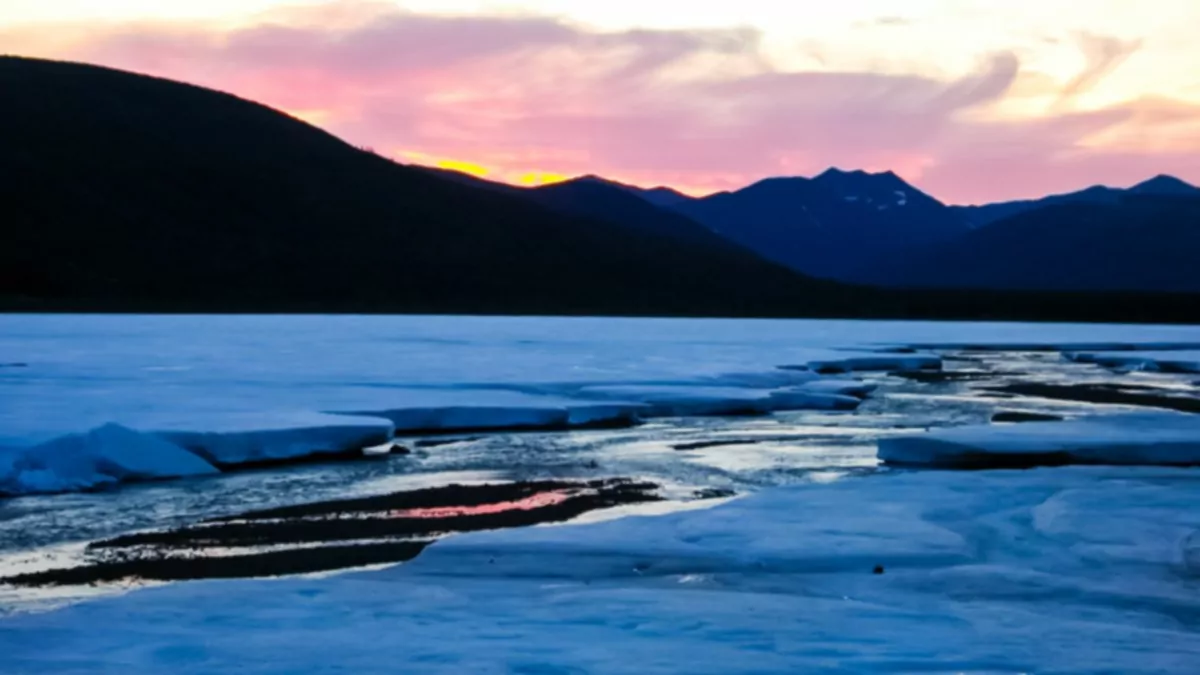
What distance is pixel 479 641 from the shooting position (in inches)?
255

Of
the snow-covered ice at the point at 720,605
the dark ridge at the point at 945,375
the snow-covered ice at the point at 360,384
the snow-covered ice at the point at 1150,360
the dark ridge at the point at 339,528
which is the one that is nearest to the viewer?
the snow-covered ice at the point at 720,605

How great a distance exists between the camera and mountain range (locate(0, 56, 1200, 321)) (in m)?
97.9

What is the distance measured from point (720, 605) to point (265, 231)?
106m

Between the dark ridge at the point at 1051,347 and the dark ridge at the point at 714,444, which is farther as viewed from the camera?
the dark ridge at the point at 1051,347

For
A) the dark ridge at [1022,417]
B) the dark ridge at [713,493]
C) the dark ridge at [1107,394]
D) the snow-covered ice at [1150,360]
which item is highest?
the snow-covered ice at [1150,360]

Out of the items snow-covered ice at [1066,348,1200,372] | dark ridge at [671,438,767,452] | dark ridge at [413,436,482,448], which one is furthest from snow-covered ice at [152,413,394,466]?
snow-covered ice at [1066,348,1200,372]

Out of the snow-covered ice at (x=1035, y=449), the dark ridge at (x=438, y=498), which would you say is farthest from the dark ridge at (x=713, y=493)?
the snow-covered ice at (x=1035, y=449)

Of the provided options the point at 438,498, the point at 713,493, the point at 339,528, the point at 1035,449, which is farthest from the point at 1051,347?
the point at 339,528

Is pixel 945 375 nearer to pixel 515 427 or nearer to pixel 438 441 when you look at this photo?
pixel 515 427

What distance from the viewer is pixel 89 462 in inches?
517

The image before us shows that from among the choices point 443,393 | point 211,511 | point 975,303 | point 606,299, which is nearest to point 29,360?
point 443,393

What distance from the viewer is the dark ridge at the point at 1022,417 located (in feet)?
67.8

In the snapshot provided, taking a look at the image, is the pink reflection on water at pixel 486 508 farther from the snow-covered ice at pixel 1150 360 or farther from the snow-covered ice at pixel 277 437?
the snow-covered ice at pixel 1150 360

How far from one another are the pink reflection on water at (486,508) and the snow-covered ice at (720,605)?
225 centimetres
